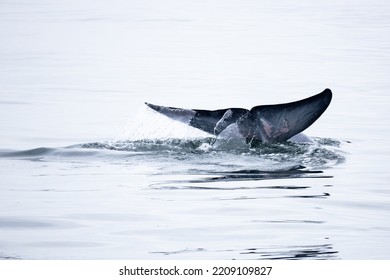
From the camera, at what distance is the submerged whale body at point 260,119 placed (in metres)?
12.8

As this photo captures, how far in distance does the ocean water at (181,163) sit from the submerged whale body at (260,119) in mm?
203

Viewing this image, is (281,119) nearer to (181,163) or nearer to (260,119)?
(260,119)

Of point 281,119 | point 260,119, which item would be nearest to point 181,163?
point 260,119

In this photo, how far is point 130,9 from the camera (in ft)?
185

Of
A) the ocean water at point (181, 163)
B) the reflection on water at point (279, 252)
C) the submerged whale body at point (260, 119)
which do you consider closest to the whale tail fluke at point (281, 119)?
the submerged whale body at point (260, 119)

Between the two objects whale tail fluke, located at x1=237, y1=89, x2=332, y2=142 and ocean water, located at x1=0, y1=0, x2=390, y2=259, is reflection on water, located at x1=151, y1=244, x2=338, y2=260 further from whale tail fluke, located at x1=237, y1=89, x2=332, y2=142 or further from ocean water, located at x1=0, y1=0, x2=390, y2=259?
whale tail fluke, located at x1=237, y1=89, x2=332, y2=142

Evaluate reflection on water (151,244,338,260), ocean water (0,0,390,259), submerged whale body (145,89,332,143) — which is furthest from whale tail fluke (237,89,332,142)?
reflection on water (151,244,338,260)

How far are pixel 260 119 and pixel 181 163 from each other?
3.40ft

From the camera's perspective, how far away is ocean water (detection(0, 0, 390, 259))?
986cm

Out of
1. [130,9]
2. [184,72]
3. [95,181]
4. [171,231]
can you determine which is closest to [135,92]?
[184,72]

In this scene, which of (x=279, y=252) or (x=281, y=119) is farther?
(x=281, y=119)

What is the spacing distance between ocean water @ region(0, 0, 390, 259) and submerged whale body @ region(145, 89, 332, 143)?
0.67ft

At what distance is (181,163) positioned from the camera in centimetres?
1306

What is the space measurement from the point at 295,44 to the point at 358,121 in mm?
18075
